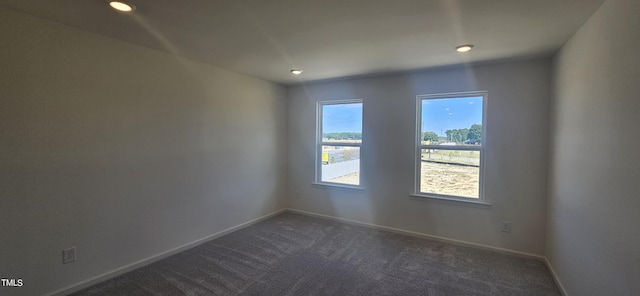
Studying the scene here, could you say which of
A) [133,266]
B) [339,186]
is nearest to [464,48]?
[339,186]

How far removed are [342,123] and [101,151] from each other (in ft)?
10.2

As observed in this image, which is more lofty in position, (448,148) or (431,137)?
(431,137)

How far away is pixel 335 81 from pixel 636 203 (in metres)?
3.48

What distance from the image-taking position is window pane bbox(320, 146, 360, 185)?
4309 millimetres

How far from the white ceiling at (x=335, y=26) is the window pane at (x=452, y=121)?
0.61 m

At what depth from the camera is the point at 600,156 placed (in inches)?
70.6

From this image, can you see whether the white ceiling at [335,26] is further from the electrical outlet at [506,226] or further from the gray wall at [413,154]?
the electrical outlet at [506,226]

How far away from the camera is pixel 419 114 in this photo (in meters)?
3.73

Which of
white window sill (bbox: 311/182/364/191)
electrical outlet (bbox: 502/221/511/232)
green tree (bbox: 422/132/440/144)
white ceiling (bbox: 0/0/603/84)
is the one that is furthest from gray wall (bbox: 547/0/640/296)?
white window sill (bbox: 311/182/364/191)

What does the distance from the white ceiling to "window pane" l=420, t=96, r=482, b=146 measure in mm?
606

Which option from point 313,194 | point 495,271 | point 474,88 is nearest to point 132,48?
point 313,194

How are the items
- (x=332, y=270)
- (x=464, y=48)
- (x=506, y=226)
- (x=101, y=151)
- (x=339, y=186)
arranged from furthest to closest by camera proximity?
(x=339, y=186), (x=506, y=226), (x=332, y=270), (x=464, y=48), (x=101, y=151)

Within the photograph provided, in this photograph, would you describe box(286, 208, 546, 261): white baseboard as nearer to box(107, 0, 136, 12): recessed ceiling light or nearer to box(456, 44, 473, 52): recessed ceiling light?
box(456, 44, 473, 52): recessed ceiling light

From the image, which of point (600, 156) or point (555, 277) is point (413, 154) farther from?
point (600, 156)
